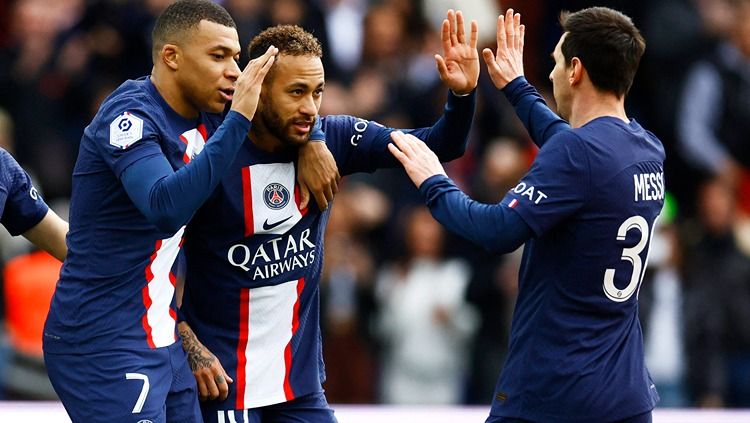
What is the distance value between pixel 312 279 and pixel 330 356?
4.49 m

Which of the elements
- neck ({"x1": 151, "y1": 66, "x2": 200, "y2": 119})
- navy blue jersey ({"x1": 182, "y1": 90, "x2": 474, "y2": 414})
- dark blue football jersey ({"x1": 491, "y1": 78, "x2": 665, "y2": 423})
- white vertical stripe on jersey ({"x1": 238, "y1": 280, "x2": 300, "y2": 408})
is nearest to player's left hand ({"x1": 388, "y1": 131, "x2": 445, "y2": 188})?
dark blue football jersey ({"x1": 491, "y1": 78, "x2": 665, "y2": 423})

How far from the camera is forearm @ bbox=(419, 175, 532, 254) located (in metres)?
4.91

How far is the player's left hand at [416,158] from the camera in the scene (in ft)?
17.0

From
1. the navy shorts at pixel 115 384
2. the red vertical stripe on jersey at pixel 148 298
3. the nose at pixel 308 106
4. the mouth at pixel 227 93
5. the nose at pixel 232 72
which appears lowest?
the navy shorts at pixel 115 384

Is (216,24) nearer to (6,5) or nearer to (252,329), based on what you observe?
(252,329)

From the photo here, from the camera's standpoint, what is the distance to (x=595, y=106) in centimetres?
513

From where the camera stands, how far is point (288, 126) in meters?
5.34

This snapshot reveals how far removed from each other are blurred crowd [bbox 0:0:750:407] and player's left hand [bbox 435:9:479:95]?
4.14 metres

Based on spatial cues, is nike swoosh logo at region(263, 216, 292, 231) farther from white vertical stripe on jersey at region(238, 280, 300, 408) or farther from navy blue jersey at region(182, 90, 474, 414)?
white vertical stripe on jersey at region(238, 280, 300, 408)

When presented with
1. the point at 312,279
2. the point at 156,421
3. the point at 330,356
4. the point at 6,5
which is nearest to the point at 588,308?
the point at 312,279

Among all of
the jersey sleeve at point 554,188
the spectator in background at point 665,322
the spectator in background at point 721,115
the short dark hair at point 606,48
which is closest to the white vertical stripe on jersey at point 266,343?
the jersey sleeve at point 554,188

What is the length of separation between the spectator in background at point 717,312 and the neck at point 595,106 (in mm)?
4907

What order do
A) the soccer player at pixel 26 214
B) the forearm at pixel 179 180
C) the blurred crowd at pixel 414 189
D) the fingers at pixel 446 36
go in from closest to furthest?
the forearm at pixel 179 180, the soccer player at pixel 26 214, the fingers at pixel 446 36, the blurred crowd at pixel 414 189

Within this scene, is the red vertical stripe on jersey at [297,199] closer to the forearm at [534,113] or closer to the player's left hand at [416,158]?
the player's left hand at [416,158]
